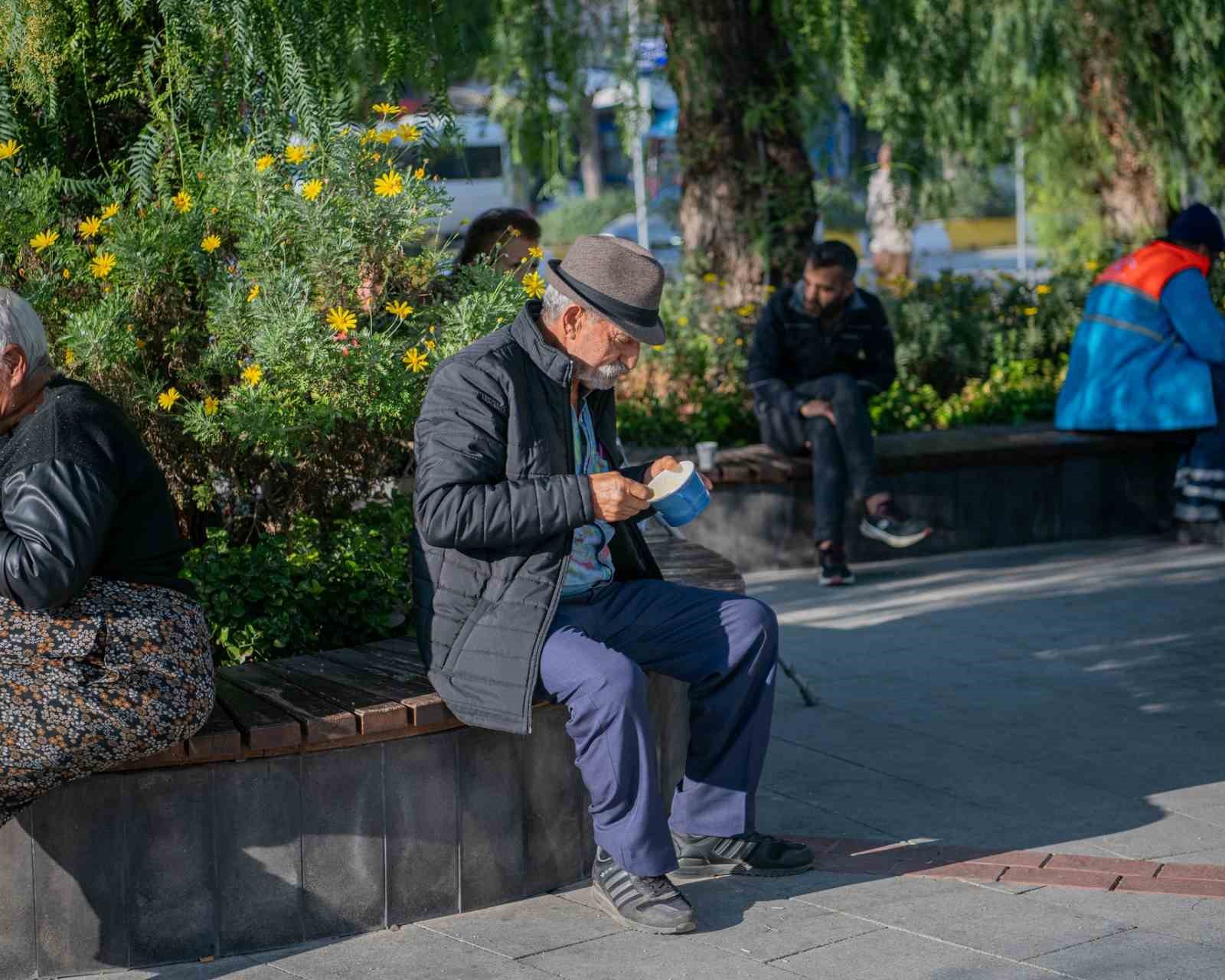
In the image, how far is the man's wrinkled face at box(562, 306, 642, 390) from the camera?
13.5 ft

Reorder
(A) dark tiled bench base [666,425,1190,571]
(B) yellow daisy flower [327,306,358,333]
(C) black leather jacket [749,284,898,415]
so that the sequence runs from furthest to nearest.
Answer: (A) dark tiled bench base [666,425,1190,571] → (C) black leather jacket [749,284,898,415] → (B) yellow daisy flower [327,306,358,333]

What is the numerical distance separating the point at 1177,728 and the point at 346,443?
272 cm

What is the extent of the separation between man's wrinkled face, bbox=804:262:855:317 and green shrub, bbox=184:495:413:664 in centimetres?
328

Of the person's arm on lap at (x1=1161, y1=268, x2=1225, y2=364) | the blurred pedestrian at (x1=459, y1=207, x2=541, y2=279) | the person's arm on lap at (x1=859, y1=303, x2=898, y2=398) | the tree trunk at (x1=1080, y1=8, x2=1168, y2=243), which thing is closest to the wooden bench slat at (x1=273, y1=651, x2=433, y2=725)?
the blurred pedestrian at (x1=459, y1=207, x2=541, y2=279)

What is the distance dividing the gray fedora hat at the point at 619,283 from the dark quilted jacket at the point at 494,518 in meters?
0.16

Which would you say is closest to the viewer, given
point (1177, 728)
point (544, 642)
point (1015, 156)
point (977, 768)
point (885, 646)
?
point (544, 642)

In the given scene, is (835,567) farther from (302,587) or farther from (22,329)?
(22,329)

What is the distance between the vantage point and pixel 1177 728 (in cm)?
555

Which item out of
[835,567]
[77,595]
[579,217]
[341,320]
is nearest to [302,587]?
[341,320]

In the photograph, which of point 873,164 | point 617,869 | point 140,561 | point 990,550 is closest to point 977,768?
point 617,869

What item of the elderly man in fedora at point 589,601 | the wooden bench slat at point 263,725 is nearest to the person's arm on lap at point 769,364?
the elderly man in fedora at point 589,601

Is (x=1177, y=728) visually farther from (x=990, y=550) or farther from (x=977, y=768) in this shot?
(x=990, y=550)

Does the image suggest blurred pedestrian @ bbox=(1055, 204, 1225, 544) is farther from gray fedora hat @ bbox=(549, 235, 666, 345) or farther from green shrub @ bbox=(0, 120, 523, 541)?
gray fedora hat @ bbox=(549, 235, 666, 345)

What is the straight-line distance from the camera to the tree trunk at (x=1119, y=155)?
1119 centimetres
